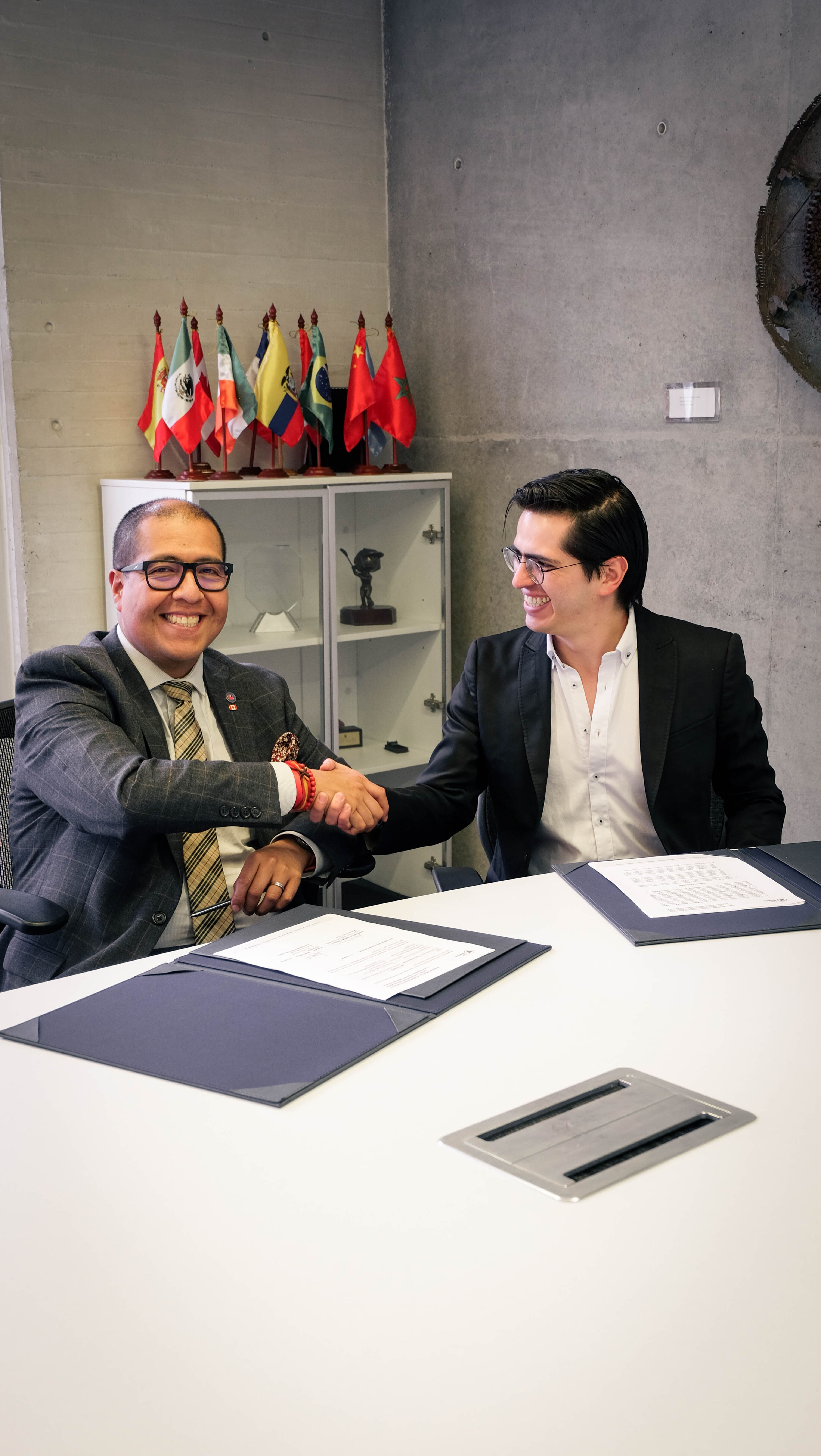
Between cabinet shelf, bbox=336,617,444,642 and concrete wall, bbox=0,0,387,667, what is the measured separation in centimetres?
74

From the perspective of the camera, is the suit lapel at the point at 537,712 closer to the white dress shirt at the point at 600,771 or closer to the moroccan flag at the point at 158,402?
the white dress shirt at the point at 600,771

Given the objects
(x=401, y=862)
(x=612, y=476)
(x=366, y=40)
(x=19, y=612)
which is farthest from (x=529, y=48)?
(x=401, y=862)

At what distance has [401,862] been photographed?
4.67 meters

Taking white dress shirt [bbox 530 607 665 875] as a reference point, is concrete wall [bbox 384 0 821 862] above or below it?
above

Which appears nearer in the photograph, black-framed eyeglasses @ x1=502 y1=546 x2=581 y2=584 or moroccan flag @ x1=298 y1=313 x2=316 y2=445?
black-framed eyeglasses @ x1=502 y1=546 x2=581 y2=584

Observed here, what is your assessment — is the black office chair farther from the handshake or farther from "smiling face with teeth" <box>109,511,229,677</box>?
the handshake

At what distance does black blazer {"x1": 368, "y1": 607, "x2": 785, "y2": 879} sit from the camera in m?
2.40

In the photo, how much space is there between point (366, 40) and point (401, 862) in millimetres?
3019

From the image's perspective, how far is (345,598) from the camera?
13.7ft

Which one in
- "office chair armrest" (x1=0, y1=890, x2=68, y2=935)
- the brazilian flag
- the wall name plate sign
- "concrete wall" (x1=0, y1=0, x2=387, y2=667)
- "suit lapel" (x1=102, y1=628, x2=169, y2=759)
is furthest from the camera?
the brazilian flag

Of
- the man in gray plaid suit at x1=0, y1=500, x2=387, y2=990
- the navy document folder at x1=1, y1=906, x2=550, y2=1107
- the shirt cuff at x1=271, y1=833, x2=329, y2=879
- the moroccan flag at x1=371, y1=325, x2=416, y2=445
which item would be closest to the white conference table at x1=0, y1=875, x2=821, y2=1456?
the navy document folder at x1=1, y1=906, x2=550, y2=1107

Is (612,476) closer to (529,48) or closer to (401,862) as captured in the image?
(529,48)

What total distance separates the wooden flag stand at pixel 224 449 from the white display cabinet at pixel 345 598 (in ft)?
0.31

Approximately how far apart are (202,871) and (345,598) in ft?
6.86
